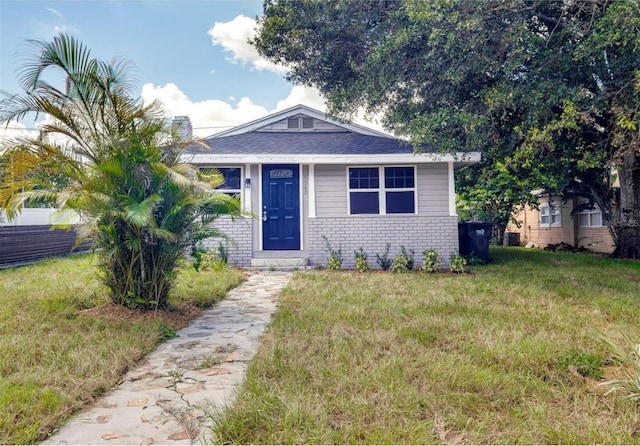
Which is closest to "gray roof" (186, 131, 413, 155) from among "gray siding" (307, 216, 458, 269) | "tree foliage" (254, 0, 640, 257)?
"tree foliage" (254, 0, 640, 257)

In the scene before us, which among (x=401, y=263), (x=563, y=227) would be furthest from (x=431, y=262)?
(x=563, y=227)

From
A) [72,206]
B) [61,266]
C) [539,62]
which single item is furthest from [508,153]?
[61,266]

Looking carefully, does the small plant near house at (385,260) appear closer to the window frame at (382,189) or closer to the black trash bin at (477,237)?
the window frame at (382,189)

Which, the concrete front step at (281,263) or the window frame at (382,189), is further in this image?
the window frame at (382,189)

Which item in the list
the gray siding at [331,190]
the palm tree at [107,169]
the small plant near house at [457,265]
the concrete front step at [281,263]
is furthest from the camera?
the gray siding at [331,190]

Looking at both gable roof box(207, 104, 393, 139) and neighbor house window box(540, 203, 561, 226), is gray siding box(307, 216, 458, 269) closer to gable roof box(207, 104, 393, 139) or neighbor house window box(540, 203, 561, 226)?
gable roof box(207, 104, 393, 139)

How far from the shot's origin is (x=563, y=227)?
1513cm

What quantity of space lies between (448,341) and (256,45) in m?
8.00

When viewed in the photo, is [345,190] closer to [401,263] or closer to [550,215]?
[401,263]

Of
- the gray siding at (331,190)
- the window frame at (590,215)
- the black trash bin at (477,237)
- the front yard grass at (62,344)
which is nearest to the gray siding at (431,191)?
the black trash bin at (477,237)

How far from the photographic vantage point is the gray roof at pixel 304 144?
9.31 metres

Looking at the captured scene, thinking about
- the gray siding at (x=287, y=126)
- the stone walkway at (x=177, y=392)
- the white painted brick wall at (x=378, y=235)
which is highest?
the gray siding at (x=287, y=126)

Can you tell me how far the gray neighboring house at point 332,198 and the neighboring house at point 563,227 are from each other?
6.93 m

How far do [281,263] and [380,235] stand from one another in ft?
7.84
